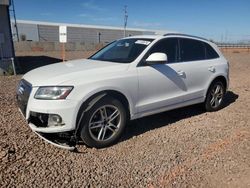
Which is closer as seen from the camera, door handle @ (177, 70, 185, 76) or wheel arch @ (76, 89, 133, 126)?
wheel arch @ (76, 89, 133, 126)

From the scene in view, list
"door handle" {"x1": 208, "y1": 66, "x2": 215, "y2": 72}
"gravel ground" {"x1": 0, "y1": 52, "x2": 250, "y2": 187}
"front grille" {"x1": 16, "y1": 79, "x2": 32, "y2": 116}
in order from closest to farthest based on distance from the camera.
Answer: "gravel ground" {"x1": 0, "y1": 52, "x2": 250, "y2": 187}, "front grille" {"x1": 16, "y1": 79, "x2": 32, "y2": 116}, "door handle" {"x1": 208, "y1": 66, "x2": 215, "y2": 72}

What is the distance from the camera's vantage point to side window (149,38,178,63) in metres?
5.13

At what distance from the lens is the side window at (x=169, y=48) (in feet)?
16.8

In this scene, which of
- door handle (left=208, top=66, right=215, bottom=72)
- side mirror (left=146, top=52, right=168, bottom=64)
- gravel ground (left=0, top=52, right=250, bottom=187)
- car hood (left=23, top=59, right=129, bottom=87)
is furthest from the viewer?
door handle (left=208, top=66, right=215, bottom=72)

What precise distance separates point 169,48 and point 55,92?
8.03ft

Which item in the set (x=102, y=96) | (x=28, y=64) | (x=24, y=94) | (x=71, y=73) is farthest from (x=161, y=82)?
(x=28, y=64)

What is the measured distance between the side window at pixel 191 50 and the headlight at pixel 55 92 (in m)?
2.57

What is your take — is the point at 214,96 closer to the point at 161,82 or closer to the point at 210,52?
the point at 210,52

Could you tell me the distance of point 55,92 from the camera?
12.8 feet

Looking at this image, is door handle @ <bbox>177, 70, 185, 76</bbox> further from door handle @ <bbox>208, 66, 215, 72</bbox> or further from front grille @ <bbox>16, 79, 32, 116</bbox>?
front grille @ <bbox>16, 79, 32, 116</bbox>

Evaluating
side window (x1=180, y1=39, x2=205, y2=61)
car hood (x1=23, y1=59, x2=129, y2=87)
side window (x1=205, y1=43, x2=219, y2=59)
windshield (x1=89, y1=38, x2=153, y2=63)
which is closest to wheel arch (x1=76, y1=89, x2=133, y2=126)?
car hood (x1=23, y1=59, x2=129, y2=87)

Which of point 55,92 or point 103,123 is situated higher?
point 55,92

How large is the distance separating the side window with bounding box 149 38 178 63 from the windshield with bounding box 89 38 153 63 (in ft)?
0.58

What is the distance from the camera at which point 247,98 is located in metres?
7.74
